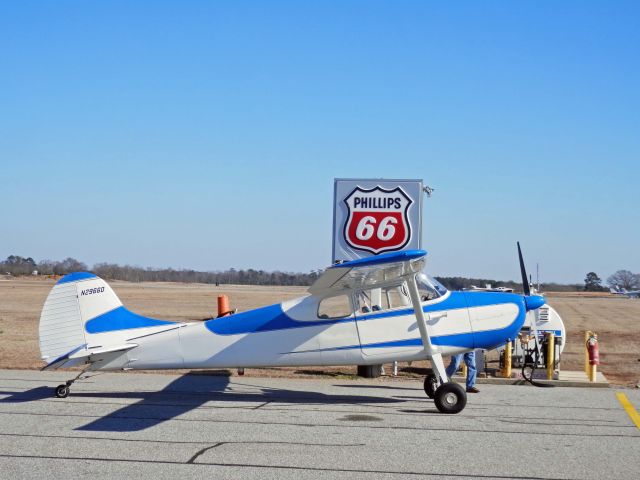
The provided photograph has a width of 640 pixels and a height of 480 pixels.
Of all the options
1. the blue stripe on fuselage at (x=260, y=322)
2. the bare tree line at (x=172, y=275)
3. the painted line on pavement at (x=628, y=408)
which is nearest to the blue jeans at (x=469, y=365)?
the painted line on pavement at (x=628, y=408)

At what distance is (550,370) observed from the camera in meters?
15.8

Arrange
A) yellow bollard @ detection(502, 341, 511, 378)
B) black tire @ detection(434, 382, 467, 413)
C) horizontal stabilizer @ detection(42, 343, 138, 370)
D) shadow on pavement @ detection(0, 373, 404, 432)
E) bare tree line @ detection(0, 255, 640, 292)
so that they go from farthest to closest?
1. bare tree line @ detection(0, 255, 640, 292)
2. yellow bollard @ detection(502, 341, 511, 378)
3. horizontal stabilizer @ detection(42, 343, 138, 370)
4. black tire @ detection(434, 382, 467, 413)
5. shadow on pavement @ detection(0, 373, 404, 432)

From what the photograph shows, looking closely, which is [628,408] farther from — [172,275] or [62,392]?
Answer: [172,275]

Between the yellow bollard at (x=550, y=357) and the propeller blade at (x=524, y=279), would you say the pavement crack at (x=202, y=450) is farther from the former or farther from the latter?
the yellow bollard at (x=550, y=357)

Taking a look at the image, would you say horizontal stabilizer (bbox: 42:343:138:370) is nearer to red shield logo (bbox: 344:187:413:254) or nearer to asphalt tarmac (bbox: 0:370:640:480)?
asphalt tarmac (bbox: 0:370:640:480)

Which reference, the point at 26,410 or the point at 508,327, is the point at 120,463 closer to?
the point at 26,410

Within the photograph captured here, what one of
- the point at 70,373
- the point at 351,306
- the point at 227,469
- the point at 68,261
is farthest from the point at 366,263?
the point at 68,261

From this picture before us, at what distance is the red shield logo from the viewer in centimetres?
1781

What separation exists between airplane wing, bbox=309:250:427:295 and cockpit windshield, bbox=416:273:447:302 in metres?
0.73

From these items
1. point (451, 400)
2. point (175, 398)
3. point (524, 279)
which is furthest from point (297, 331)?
point (524, 279)

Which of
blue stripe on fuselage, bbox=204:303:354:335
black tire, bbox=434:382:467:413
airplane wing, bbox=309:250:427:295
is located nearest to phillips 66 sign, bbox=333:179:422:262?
blue stripe on fuselage, bbox=204:303:354:335

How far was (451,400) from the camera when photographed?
461 inches

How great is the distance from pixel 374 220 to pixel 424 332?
6.09m

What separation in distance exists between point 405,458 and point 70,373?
9939 millimetres
